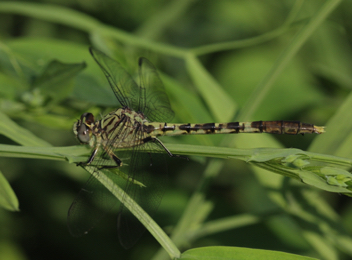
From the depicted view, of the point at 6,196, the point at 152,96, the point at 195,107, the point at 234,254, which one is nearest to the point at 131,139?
the point at 152,96

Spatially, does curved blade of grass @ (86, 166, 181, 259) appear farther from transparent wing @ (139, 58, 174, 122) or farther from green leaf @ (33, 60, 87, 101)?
transparent wing @ (139, 58, 174, 122)

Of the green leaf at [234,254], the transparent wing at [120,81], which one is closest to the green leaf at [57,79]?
the transparent wing at [120,81]

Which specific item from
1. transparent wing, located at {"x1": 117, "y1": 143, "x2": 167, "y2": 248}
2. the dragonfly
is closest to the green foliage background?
the dragonfly

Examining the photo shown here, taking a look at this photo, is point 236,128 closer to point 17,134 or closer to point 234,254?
point 234,254

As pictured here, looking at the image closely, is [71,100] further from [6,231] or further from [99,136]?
[6,231]

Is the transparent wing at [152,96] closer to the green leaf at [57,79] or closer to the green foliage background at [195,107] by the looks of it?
the green foliage background at [195,107]

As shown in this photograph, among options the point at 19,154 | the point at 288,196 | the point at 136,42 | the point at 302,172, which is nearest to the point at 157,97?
the point at 136,42

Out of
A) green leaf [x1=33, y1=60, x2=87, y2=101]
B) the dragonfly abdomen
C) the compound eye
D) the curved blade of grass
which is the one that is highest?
the dragonfly abdomen
